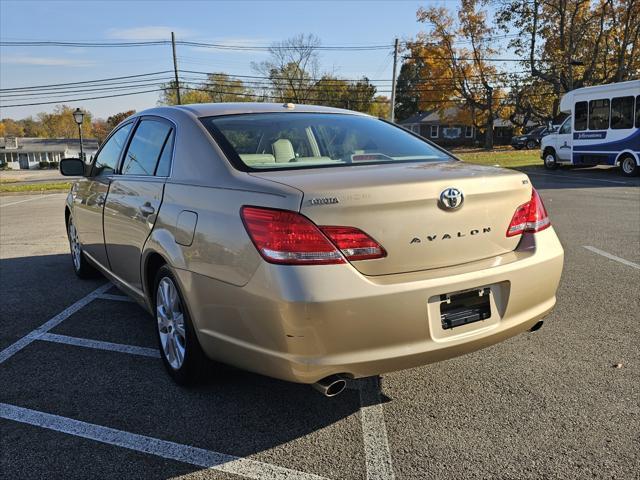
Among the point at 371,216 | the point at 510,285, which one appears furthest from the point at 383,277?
the point at 510,285

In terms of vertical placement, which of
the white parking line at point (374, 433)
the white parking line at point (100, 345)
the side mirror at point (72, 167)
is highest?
the side mirror at point (72, 167)

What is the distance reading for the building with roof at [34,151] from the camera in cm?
10138

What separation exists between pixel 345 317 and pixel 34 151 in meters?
116

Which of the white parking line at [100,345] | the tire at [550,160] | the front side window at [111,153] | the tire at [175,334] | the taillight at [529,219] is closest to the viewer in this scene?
the taillight at [529,219]

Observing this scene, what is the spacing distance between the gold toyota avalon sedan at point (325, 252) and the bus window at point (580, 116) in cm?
1834

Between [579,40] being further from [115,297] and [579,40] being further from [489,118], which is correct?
[115,297]

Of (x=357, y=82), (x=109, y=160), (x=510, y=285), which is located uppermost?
(x=357, y=82)

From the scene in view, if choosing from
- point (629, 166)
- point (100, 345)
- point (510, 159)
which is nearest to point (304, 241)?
point (100, 345)

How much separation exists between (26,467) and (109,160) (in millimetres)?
2783

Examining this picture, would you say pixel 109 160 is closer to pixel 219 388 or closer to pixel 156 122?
pixel 156 122

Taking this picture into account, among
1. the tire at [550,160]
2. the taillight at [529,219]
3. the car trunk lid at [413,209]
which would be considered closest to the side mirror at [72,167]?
the car trunk lid at [413,209]

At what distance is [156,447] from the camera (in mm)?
2627

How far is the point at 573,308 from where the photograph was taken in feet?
14.8

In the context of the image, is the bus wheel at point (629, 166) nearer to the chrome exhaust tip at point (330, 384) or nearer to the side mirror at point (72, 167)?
the side mirror at point (72, 167)
